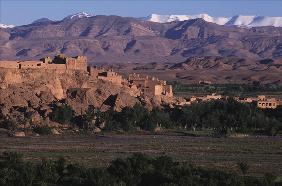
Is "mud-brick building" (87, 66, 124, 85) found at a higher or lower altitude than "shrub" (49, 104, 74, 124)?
higher

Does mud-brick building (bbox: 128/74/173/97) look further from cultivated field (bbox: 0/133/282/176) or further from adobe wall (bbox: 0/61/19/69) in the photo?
cultivated field (bbox: 0/133/282/176)

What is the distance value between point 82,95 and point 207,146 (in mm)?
15465

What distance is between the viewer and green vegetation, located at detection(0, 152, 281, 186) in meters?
27.9

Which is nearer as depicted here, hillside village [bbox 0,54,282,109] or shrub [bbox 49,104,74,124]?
shrub [bbox 49,104,74,124]

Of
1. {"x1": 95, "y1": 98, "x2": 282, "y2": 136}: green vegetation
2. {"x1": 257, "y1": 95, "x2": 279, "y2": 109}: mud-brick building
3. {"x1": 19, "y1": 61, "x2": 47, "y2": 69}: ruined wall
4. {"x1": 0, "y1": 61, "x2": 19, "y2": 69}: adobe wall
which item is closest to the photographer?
{"x1": 95, "y1": 98, "x2": 282, "y2": 136}: green vegetation

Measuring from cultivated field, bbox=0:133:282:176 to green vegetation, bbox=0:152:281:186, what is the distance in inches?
222

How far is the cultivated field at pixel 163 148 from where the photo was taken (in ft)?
128

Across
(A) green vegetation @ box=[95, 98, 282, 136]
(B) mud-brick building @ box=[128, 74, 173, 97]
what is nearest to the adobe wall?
(A) green vegetation @ box=[95, 98, 282, 136]

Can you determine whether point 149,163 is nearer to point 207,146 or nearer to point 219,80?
point 207,146

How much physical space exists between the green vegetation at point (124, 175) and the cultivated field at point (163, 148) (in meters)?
5.63

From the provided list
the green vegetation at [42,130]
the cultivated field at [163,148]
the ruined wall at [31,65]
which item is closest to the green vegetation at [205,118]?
the cultivated field at [163,148]

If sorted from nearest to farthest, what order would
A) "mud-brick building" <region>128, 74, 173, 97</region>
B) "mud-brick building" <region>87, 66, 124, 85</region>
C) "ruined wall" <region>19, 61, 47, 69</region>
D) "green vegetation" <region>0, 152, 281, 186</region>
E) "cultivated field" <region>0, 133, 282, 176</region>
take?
"green vegetation" <region>0, 152, 281, 186</region> < "cultivated field" <region>0, 133, 282, 176</region> < "ruined wall" <region>19, 61, 47, 69</region> < "mud-brick building" <region>87, 66, 124, 85</region> < "mud-brick building" <region>128, 74, 173, 97</region>

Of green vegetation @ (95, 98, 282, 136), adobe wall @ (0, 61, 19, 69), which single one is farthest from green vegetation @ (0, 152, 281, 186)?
adobe wall @ (0, 61, 19, 69)

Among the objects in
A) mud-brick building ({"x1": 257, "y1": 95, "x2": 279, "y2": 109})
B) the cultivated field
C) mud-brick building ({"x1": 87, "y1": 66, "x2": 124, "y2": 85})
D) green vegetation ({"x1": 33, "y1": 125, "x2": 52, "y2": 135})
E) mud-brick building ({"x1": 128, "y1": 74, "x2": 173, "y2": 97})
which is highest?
mud-brick building ({"x1": 87, "y1": 66, "x2": 124, "y2": 85})
